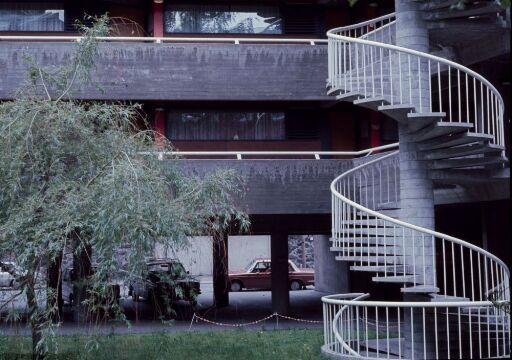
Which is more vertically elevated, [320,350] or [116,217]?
[116,217]

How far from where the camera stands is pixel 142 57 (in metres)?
18.7

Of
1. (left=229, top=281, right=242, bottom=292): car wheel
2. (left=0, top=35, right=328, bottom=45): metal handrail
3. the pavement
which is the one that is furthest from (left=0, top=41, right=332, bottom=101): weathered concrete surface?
(left=229, top=281, right=242, bottom=292): car wheel

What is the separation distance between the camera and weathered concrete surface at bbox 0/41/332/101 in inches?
730

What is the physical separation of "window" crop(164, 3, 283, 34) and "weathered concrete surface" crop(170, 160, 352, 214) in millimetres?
4755

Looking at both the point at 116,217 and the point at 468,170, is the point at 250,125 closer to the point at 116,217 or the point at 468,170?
the point at 468,170

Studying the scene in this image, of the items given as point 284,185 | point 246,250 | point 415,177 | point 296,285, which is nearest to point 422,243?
point 415,177

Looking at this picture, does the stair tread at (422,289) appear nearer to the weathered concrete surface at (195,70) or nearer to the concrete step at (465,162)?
the concrete step at (465,162)

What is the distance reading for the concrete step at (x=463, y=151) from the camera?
41.5ft

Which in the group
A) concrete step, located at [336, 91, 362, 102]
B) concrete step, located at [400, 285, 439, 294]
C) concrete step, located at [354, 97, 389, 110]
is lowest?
concrete step, located at [400, 285, 439, 294]

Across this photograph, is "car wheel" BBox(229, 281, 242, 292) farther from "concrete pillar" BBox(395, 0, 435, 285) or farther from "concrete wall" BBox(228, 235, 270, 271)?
"concrete pillar" BBox(395, 0, 435, 285)

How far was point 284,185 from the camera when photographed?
60.1 feet

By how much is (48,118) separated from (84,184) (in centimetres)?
102

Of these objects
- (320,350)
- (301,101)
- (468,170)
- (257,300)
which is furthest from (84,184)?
(257,300)

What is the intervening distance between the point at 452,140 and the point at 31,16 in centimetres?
1262
